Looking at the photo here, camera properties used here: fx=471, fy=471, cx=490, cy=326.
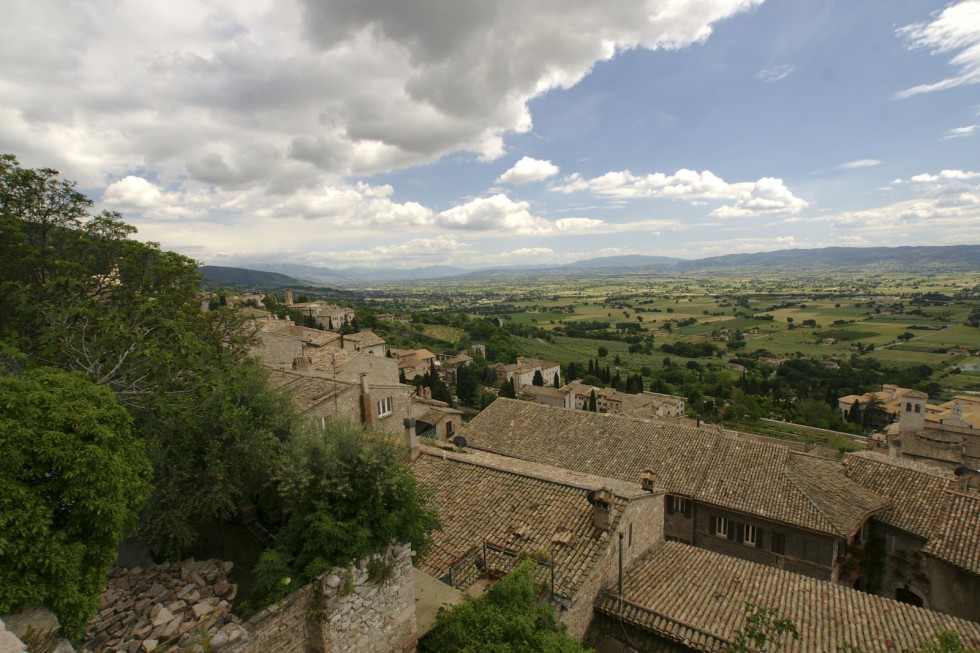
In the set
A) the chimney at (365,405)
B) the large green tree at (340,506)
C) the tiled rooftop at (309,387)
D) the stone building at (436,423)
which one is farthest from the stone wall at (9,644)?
the stone building at (436,423)

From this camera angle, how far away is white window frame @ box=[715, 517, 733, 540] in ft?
65.3

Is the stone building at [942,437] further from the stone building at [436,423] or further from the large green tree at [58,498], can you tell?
the large green tree at [58,498]

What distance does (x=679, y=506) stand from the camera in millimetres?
20938

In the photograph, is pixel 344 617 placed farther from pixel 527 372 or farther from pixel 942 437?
pixel 527 372

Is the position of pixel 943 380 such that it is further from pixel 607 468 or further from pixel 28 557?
pixel 28 557

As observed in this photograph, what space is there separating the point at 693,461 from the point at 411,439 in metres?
13.5

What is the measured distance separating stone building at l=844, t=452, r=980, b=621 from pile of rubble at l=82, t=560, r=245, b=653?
2079cm

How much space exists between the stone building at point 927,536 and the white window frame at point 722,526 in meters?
5.42

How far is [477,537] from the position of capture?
1352 centimetres

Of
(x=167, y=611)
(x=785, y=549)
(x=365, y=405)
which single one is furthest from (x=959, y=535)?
(x=167, y=611)

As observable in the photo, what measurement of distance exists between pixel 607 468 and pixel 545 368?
69.8m

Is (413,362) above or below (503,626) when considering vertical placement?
below

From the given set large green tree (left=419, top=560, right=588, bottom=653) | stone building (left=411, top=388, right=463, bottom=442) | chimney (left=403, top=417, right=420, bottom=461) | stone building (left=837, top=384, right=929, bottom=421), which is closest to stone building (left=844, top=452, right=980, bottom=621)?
large green tree (left=419, top=560, right=588, bottom=653)

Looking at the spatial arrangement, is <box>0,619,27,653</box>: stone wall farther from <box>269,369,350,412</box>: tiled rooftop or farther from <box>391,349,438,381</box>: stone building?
<box>391,349,438,381</box>: stone building
